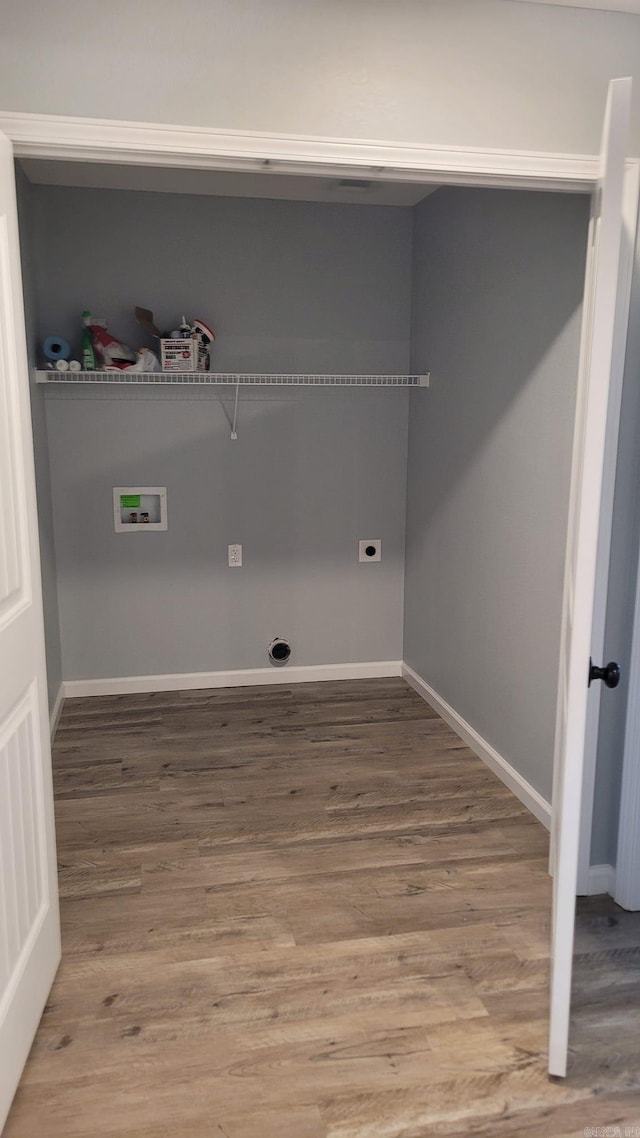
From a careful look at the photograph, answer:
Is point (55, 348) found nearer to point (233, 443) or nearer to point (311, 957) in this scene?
point (233, 443)

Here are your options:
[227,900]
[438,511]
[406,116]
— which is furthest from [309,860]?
[406,116]

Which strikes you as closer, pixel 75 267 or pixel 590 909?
pixel 590 909

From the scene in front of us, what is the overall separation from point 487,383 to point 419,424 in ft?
2.69

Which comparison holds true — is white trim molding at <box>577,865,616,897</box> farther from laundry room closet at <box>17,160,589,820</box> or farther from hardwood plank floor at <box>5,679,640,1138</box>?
laundry room closet at <box>17,160,589,820</box>

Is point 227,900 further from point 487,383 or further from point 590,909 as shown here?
point 487,383

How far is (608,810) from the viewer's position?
252 centimetres

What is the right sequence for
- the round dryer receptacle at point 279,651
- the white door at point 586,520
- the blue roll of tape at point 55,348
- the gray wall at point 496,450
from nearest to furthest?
the white door at point 586,520 < the gray wall at point 496,450 < the blue roll of tape at point 55,348 < the round dryer receptacle at point 279,651

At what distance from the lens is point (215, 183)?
3.62 meters

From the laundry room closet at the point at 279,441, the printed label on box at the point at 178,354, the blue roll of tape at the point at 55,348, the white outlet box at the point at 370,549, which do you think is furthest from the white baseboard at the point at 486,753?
the blue roll of tape at the point at 55,348

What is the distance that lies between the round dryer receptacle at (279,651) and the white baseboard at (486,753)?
24.8 inches

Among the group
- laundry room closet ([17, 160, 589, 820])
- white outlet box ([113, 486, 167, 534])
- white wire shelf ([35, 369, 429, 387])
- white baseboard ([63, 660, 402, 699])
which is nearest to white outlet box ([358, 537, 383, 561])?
laundry room closet ([17, 160, 589, 820])

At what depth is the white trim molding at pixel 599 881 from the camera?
254cm

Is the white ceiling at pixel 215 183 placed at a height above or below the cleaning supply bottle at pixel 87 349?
above

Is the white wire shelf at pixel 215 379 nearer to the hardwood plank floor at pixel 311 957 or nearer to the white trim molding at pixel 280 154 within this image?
the hardwood plank floor at pixel 311 957
